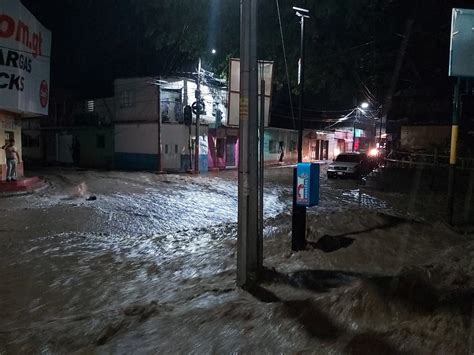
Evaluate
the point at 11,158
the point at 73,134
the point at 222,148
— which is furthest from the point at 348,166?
the point at 73,134

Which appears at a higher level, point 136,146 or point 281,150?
point 136,146

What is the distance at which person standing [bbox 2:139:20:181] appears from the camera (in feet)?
53.9

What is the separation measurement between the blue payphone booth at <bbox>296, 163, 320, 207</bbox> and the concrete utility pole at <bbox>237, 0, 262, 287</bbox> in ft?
5.23

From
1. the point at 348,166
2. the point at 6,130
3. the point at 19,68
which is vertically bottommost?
the point at 348,166

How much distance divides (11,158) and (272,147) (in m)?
29.5

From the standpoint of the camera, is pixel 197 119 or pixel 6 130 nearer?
pixel 6 130

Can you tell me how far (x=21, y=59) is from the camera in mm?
15680

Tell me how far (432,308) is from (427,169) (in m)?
19.0

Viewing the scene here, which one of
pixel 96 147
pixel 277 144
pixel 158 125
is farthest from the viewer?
pixel 277 144

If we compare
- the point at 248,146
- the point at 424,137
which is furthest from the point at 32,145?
the point at 248,146

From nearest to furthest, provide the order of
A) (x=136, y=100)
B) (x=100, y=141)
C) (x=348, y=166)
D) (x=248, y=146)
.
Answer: (x=248, y=146)
(x=348, y=166)
(x=136, y=100)
(x=100, y=141)

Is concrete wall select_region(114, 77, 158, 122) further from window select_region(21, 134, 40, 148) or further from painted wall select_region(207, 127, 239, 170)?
window select_region(21, 134, 40, 148)

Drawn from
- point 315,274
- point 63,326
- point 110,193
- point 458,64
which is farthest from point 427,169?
point 63,326

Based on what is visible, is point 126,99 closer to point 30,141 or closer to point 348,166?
point 30,141
